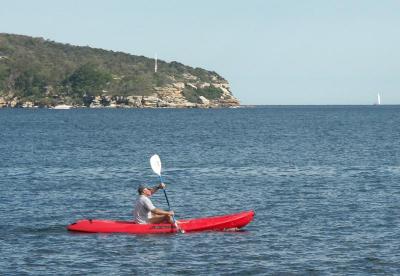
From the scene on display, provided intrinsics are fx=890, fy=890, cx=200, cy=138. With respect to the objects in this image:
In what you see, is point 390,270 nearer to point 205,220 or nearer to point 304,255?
point 304,255

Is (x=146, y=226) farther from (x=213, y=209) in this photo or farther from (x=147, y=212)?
(x=213, y=209)

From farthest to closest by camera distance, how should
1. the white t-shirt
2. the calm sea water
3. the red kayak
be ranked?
the red kayak < the white t-shirt < the calm sea water

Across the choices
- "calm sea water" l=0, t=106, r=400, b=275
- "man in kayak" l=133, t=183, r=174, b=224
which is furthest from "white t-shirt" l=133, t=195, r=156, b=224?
"calm sea water" l=0, t=106, r=400, b=275

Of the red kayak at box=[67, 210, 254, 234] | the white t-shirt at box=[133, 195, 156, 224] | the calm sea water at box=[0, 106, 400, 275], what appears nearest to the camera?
the calm sea water at box=[0, 106, 400, 275]

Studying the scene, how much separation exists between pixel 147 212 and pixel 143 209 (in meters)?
0.20

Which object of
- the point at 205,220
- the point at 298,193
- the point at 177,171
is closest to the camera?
the point at 205,220

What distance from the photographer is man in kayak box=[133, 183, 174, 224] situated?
3056 cm

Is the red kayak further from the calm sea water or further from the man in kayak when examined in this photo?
the calm sea water

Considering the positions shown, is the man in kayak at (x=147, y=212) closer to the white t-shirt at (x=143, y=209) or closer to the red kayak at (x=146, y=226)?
the white t-shirt at (x=143, y=209)

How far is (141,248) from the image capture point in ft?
93.1

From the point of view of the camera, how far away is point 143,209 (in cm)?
3081

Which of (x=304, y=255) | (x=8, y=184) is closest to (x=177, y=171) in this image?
(x=8, y=184)

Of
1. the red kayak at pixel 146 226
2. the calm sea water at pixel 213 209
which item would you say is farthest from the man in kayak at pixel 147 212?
the calm sea water at pixel 213 209

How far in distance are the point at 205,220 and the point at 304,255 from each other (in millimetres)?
5302
